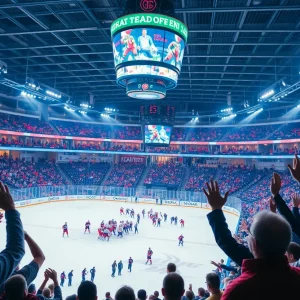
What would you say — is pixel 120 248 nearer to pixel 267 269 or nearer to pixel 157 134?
pixel 267 269

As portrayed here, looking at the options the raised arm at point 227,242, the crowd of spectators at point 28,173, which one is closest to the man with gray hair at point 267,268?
the raised arm at point 227,242

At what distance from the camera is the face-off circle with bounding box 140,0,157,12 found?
1235 centimetres

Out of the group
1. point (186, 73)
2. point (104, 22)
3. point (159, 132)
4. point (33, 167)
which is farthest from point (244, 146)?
point (104, 22)

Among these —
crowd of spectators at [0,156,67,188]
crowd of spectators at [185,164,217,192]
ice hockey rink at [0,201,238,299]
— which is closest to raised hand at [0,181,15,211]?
ice hockey rink at [0,201,238,299]

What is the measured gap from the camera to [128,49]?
1367 cm

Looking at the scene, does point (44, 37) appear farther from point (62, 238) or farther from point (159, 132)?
point (159, 132)

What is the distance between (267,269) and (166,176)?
4546 cm

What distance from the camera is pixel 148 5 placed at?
12430 mm

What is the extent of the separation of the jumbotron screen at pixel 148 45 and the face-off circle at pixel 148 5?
82cm

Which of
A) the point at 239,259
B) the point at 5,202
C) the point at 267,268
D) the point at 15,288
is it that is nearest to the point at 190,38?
the point at 5,202

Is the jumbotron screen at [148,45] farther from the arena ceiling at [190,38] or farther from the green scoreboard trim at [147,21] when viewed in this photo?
the arena ceiling at [190,38]

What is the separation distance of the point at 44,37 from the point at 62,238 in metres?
15.3

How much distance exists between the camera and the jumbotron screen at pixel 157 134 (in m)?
37.2

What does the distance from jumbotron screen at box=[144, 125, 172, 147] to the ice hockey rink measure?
→ 10.3 metres
